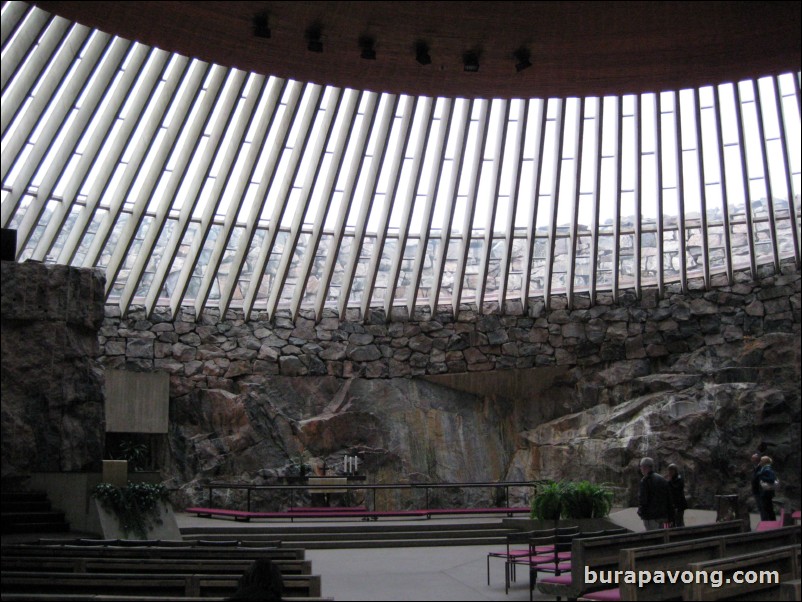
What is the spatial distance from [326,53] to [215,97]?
13.9ft

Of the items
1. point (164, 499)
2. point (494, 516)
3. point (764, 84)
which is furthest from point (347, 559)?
point (764, 84)

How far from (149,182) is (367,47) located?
6717mm

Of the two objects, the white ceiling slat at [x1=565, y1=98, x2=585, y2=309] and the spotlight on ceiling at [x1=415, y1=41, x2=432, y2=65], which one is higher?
the white ceiling slat at [x1=565, y1=98, x2=585, y2=309]

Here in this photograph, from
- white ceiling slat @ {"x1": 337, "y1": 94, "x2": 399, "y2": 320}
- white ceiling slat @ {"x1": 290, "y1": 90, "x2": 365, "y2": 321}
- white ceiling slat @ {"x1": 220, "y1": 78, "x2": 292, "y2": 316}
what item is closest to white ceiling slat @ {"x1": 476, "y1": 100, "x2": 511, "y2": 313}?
white ceiling slat @ {"x1": 337, "y1": 94, "x2": 399, "y2": 320}

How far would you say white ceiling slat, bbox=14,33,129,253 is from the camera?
37.7 feet

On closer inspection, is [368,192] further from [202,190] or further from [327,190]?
[202,190]

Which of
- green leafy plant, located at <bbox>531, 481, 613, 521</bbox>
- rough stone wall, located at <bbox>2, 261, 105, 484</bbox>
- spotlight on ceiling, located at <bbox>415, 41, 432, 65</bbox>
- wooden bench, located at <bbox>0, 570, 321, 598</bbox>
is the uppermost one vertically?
spotlight on ceiling, located at <bbox>415, 41, 432, 65</bbox>

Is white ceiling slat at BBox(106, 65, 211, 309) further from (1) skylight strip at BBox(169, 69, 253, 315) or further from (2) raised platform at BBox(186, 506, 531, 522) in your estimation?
(2) raised platform at BBox(186, 506, 531, 522)

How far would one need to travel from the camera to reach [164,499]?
11.5 m

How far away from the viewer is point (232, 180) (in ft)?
49.2

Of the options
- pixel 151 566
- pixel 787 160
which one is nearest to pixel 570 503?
pixel 787 160

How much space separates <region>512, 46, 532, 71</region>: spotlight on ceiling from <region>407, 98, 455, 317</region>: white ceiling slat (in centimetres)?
467

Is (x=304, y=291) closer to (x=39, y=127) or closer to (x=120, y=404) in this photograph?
(x=120, y=404)

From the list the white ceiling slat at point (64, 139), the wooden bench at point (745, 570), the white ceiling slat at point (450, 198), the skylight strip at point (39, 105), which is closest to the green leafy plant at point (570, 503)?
the wooden bench at point (745, 570)
